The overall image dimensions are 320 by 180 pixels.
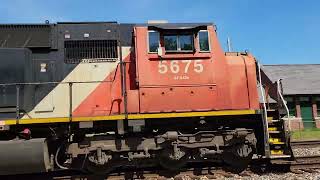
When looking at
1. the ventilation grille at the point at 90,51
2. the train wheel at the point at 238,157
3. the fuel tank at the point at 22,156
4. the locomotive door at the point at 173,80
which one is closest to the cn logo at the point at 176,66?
the locomotive door at the point at 173,80

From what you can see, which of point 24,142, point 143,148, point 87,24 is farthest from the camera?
point 87,24

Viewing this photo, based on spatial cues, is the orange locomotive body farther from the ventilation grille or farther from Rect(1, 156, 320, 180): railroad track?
Rect(1, 156, 320, 180): railroad track

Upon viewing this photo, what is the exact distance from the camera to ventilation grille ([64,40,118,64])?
31.0ft

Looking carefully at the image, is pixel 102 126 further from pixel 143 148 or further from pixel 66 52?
pixel 66 52

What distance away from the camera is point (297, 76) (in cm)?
3766

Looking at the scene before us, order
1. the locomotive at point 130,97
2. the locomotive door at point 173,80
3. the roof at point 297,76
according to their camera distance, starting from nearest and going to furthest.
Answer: the locomotive at point 130,97, the locomotive door at point 173,80, the roof at point 297,76

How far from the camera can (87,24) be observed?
32.2 ft

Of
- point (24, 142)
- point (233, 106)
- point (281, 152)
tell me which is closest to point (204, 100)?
point (233, 106)

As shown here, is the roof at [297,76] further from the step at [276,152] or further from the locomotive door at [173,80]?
the locomotive door at [173,80]

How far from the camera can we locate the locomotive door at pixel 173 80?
916 centimetres

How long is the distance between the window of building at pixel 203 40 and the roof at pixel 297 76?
25187 millimetres

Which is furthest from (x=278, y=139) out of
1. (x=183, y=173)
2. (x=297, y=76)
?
(x=297, y=76)

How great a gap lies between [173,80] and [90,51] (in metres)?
2.15

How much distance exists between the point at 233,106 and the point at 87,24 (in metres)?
4.12
